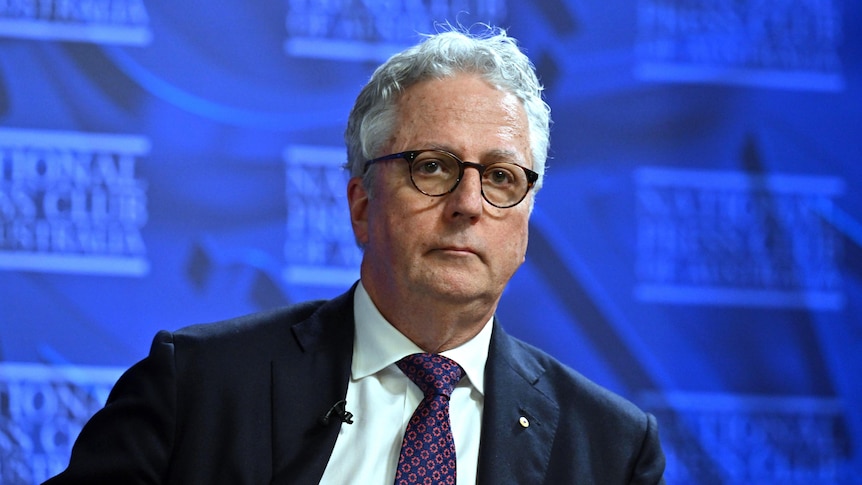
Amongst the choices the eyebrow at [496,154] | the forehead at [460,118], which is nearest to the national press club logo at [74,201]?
the forehead at [460,118]

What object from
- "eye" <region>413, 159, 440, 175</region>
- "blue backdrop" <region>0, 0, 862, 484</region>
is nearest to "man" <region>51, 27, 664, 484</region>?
"eye" <region>413, 159, 440, 175</region>

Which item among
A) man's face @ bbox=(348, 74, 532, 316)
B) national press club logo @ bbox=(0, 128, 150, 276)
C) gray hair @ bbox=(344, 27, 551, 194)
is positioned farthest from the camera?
national press club logo @ bbox=(0, 128, 150, 276)

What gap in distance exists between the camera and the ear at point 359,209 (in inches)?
97.7

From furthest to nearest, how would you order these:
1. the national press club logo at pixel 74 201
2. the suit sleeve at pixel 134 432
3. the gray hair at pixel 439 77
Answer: the national press club logo at pixel 74 201
the gray hair at pixel 439 77
the suit sleeve at pixel 134 432

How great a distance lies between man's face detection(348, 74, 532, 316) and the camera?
7.41 feet

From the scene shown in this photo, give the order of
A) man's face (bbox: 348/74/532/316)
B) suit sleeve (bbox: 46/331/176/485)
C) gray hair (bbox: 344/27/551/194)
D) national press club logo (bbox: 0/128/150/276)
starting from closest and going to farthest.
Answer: suit sleeve (bbox: 46/331/176/485)
man's face (bbox: 348/74/532/316)
gray hair (bbox: 344/27/551/194)
national press club logo (bbox: 0/128/150/276)

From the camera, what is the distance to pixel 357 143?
8.21 ft

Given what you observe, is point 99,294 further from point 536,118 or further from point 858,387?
point 858,387

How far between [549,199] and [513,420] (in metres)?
1.27

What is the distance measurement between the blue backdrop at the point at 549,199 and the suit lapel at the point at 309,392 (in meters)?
0.92

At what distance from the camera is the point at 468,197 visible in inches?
88.1

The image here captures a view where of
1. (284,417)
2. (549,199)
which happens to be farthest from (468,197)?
(549,199)

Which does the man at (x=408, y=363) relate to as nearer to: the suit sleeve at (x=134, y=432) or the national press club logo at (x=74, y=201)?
the suit sleeve at (x=134, y=432)

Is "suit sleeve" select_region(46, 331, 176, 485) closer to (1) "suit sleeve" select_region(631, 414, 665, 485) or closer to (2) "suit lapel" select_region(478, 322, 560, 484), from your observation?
(2) "suit lapel" select_region(478, 322, 560, 484)
